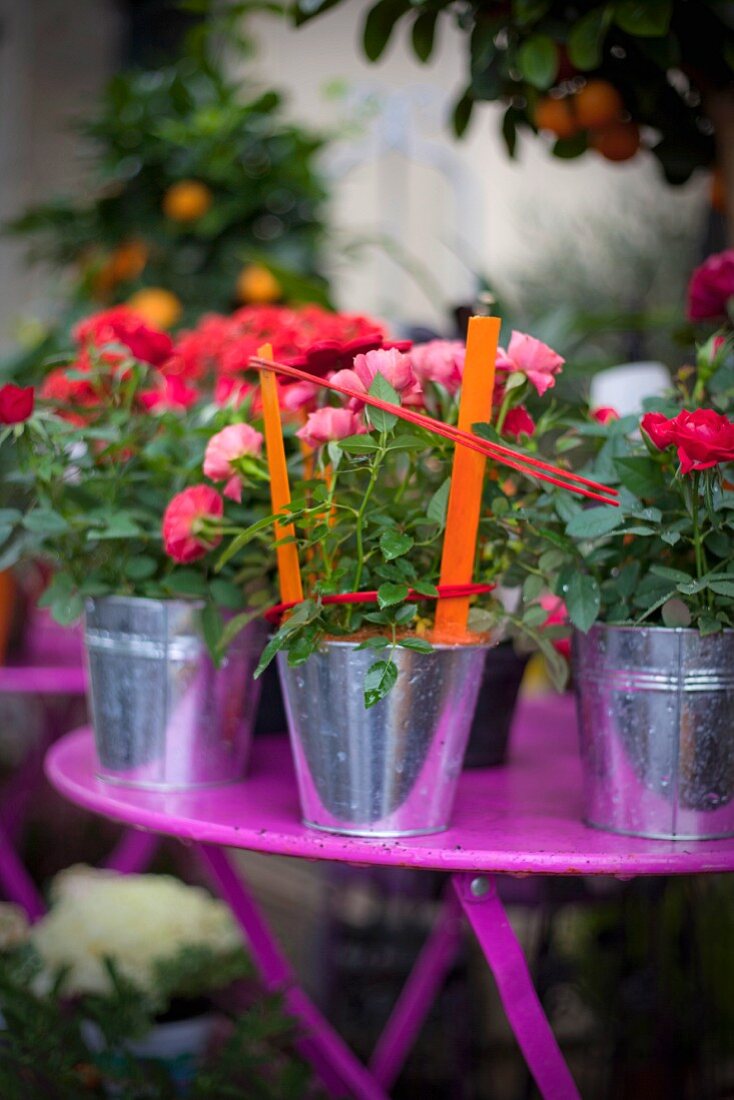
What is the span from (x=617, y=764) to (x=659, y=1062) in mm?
877

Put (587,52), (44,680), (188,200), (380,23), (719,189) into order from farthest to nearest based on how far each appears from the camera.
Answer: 1. (188,200)
2. (44,680)
3. (719,189)
4. (380,23)
5. (587,52)

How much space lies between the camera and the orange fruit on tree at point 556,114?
1088 millimetres

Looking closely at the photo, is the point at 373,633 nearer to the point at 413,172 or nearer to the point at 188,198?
the point at 188,198

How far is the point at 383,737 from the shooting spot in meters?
0.72

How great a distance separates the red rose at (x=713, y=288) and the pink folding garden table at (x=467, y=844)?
43cm

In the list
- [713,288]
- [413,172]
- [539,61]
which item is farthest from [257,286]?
[413,172]

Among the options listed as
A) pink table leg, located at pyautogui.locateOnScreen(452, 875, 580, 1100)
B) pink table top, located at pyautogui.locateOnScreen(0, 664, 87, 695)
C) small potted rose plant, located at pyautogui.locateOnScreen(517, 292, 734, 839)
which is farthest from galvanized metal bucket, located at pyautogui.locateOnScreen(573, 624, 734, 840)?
pink table top, located at pyautogui.locateOnScreen(0, 664, 87, 695)

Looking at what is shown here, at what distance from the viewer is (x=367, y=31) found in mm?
1067

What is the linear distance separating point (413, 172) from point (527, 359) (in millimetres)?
3374

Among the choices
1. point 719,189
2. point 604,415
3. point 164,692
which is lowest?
point 164,692

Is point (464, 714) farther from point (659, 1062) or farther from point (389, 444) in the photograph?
point (659, 1062)

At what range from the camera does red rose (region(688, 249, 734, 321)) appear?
0.96 m

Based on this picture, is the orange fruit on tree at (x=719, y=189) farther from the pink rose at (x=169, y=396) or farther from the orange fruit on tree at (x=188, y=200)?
the orange fruit on tree at (x=188, y=200)

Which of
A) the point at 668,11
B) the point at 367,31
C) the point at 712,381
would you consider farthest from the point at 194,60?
the point at 712,381
